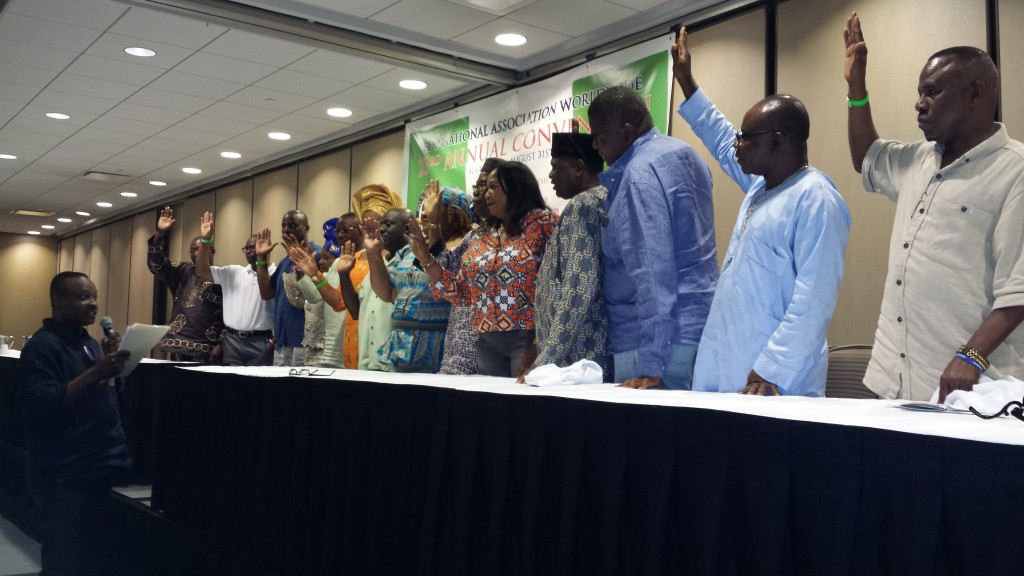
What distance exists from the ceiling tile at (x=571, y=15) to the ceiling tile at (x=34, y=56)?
3.02m

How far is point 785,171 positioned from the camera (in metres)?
2.22

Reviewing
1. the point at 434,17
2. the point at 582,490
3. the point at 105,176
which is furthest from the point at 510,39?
the point at 105,176

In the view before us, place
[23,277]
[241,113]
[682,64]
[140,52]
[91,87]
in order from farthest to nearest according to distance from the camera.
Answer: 1. [23,277]
2. [241,113]
3. [91,87]
4. [140,52]
5. [682,64]

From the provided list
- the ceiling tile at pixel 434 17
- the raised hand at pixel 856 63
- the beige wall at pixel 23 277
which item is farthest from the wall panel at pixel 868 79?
the beige wall at pixel 23 277

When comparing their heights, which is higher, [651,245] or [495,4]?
[495,4]

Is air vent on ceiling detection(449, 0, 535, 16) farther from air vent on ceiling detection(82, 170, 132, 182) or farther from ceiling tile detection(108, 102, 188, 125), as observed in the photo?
air vent on ceiling detection(82, 170, 132, 182)

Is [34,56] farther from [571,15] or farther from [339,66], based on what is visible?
[571,15]

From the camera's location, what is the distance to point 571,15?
489 cm

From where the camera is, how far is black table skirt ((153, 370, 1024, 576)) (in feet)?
3.44

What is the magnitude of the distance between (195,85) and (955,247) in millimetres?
5585

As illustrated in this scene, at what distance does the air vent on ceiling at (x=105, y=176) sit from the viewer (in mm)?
9984

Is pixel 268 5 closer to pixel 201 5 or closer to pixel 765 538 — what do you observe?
pixel 201 5

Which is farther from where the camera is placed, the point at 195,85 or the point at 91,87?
the point at 91,87

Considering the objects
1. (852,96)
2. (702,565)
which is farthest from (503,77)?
(702,565)
